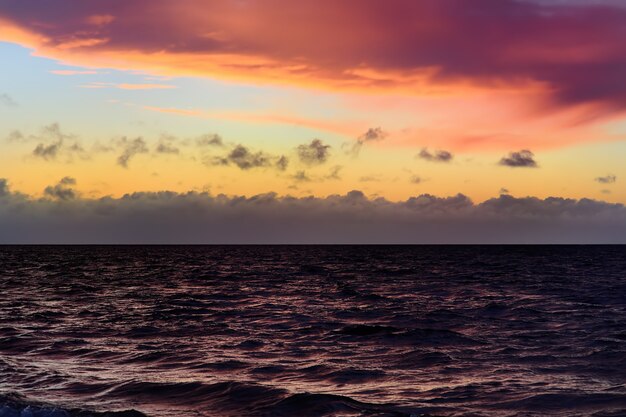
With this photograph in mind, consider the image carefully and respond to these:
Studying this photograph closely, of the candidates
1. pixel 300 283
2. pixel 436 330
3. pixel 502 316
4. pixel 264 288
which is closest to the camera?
pixel 436 330

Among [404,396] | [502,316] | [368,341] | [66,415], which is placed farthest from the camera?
[502,316]

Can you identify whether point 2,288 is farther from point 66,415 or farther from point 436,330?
point 66,415

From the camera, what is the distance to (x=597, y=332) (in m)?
30.2

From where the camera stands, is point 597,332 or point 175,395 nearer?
point 175,395

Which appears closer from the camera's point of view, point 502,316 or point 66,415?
point 66,415

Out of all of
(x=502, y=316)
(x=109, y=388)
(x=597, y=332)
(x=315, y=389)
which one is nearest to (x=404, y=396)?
(x=315, y=389)

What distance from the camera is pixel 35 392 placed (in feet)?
62.3

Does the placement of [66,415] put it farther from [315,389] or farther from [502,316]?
[502,316]

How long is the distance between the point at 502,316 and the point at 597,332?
23.7 feet

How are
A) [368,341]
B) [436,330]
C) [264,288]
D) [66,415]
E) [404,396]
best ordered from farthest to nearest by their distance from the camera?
[264,288] < [436,330] < [368,341] < [404,396] < [66,415]

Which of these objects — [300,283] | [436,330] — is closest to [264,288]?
[300,283]

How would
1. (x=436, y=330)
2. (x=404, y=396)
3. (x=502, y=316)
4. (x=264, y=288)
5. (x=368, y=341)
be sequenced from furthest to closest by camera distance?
(x=264, y=288) < (x=502, y=316) < (x=436, y=330) < (x=368, y=341) < (x=404, y=396)

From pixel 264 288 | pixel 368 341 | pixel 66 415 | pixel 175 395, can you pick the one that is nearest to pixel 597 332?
pixel 368 341

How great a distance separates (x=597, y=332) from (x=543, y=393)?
13.0 metres
